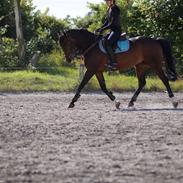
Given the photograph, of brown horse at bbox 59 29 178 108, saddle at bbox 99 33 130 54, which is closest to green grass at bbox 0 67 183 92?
brown horse at bbox 59 29 178 108

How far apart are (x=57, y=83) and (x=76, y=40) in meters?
7.94

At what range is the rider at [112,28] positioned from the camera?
15312 millimetres

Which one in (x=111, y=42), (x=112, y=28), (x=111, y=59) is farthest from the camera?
(x=111, y=59)

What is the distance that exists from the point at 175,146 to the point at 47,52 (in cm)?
2633

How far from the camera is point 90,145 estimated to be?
897cm

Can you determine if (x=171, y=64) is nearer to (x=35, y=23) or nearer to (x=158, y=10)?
(x=158, y=10)

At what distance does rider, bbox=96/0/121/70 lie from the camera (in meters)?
15.3

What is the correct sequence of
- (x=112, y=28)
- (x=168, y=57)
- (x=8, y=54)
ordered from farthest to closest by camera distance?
1. (x=8, y=54)
2. (x=168, y=57)
3. (x=112, y=28)

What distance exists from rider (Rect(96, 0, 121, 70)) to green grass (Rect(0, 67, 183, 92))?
271 inches

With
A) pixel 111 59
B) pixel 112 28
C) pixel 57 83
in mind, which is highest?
pixel 112 28

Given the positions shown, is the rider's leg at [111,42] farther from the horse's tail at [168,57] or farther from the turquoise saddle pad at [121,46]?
the horse's tail at [168,57]

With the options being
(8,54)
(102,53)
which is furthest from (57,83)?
(102,53)

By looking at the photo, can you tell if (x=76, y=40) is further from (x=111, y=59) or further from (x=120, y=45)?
(x=120, y=45)

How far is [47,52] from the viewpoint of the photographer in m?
34.7
